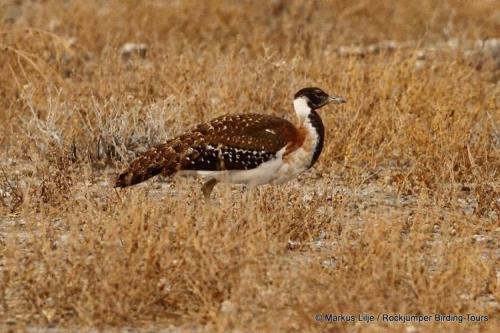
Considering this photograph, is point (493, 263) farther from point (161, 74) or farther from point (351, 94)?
point (161, 74)

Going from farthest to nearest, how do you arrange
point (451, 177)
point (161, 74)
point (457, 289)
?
point (161, 74)
point (451, 177)
point (457, 289)

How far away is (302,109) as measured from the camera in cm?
790

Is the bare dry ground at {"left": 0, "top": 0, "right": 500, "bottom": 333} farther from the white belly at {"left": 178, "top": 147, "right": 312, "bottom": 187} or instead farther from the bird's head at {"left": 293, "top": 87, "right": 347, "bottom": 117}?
the bird's head at {"left": 293, "top": 87, "right": 347, "bottom": 117}

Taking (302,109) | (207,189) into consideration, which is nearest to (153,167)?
(207,189)

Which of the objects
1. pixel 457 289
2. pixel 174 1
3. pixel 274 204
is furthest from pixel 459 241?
pixel 174 1

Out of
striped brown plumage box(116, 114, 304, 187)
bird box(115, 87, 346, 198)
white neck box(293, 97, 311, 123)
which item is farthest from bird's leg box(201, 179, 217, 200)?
white neck box(293, 97, 311, 123)

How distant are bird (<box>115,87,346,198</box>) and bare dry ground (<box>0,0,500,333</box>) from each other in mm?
193

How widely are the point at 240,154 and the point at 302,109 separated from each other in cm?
67

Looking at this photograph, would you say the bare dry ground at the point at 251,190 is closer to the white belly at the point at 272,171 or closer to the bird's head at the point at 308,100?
the white belly at the point at 272,171

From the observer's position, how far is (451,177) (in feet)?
26.6

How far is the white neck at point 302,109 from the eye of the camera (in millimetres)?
7822

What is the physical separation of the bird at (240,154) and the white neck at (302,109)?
173 millimetres

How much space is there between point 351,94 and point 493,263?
3881mm

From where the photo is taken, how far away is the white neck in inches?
308
